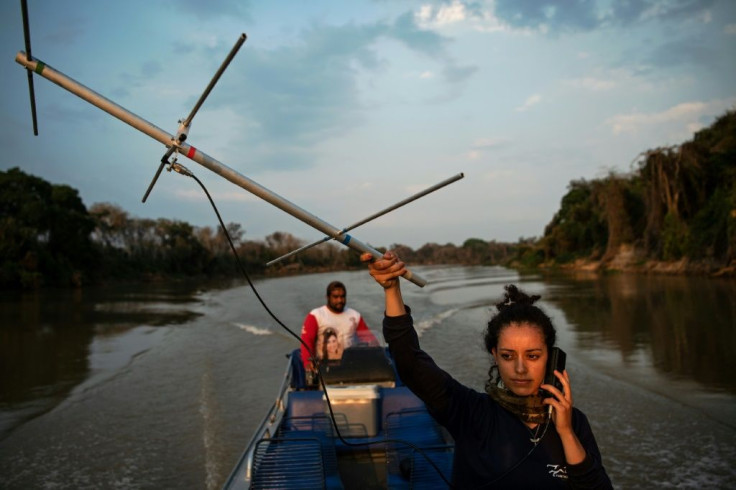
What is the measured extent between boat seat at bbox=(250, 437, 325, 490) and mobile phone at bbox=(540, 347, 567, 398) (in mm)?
2336

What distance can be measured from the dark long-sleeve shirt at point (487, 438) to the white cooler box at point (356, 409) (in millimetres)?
3177

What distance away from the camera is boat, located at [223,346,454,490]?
153 inches

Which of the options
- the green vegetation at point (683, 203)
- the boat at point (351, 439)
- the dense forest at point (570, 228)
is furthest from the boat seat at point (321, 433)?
the green vegetation at point (683, 203)

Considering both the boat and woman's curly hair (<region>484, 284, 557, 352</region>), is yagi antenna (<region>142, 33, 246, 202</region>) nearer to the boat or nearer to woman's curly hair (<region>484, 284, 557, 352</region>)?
woman's curly hair (<region>484, 284, 557, 352</region>)

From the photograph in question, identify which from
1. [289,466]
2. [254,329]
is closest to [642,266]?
[254,329]

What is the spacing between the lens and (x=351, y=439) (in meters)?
5.16

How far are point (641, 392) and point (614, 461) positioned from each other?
3.29 meters

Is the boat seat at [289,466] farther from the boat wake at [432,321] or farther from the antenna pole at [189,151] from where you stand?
the boat wake at [432,321]

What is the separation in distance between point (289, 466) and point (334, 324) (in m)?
3.65

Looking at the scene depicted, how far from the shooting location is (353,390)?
5.22 meters

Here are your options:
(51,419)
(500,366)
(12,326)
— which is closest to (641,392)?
(500,366)

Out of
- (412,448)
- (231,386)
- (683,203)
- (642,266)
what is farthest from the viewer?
(642,266)

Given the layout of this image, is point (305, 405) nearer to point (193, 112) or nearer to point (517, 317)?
point (517, 317)

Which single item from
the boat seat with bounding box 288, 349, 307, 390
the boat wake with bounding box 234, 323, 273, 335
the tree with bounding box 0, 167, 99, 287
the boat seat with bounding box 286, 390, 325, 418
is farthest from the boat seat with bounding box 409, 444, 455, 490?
the tree with bounding box 0, 167, 99, 287
